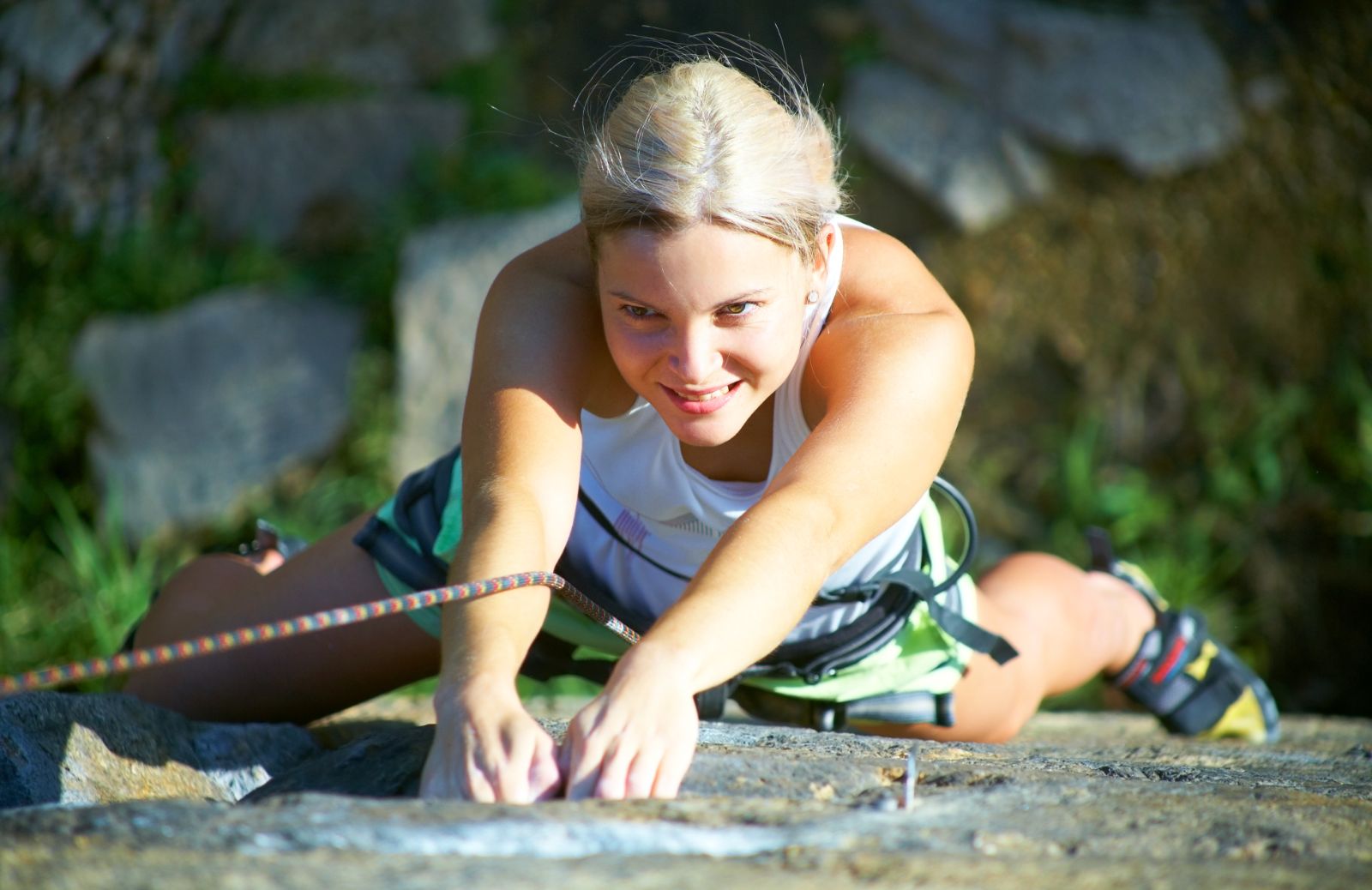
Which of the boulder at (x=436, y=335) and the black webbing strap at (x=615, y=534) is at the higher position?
the black webbing strap at (x=615, y=534)

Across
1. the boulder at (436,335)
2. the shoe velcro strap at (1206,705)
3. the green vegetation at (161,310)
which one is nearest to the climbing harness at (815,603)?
the shoe velcro strap at (1206,705)

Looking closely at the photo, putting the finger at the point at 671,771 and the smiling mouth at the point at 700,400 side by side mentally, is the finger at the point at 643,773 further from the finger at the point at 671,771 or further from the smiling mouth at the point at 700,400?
the smiling mouth at the point at 700,400

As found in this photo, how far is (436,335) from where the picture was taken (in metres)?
4.57

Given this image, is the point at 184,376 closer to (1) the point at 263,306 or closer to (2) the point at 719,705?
(1) the point at 263,306

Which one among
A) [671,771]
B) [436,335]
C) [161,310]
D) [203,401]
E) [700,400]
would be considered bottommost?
[203,401]

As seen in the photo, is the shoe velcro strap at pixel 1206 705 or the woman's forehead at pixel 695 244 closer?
the woman's forehead at pixel 695 244

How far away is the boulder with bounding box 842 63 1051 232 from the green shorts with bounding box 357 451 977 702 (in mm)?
2697

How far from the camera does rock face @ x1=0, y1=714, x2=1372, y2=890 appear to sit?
1233 mm

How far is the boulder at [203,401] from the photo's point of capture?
4547mm

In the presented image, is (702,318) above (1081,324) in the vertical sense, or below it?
above

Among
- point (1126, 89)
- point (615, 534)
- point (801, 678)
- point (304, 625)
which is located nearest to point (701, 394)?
point (615, 534)

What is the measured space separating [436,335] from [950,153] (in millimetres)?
2032

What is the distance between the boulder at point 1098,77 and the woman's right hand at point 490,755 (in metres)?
4.01

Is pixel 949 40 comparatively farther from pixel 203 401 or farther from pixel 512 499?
pixel 512 499
